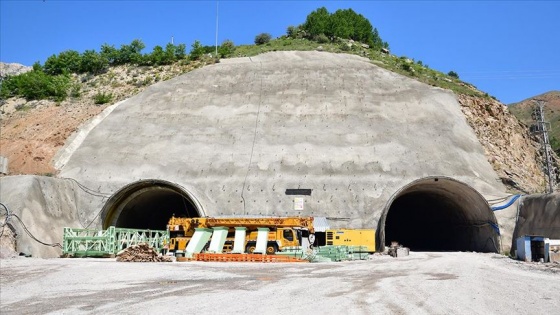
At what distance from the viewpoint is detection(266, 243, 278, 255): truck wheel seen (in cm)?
2564

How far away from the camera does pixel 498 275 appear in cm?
1603

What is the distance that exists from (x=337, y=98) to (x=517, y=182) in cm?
1459

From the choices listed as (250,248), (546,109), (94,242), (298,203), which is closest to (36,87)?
(94,242)

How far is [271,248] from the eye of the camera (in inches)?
1016

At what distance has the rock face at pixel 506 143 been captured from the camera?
118ft

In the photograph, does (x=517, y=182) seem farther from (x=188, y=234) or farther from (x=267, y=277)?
(x=267, y=277)

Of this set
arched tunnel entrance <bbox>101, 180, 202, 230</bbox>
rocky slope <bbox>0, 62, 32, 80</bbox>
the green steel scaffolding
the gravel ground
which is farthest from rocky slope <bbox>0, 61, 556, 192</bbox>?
rocky slope <bbox>0, 62, 32, 80</bbox>

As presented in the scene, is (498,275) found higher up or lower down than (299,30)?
lower down

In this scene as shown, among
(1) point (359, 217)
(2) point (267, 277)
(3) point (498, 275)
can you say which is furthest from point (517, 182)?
(2) point (267, 277)

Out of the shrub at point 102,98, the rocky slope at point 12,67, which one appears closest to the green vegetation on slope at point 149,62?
the shrub at point 102,98

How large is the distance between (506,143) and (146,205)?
2811 centimetres

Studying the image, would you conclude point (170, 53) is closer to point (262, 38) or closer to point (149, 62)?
point (149, 62)

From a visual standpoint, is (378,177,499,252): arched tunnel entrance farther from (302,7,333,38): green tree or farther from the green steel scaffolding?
(302,7,333,38): green tree

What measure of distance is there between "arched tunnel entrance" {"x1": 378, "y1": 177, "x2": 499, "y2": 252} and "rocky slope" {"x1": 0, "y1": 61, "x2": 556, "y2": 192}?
14.2 ft
